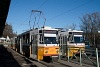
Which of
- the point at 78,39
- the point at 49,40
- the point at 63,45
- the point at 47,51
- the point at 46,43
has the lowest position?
the point at 47,51

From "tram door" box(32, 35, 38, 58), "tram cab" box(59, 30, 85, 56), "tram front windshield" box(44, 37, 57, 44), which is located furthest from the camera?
"tram cab" box(59, 30, 85, 56)

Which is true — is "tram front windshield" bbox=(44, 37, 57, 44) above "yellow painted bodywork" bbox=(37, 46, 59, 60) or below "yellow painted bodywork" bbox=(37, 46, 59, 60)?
above

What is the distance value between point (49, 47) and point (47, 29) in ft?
5.37

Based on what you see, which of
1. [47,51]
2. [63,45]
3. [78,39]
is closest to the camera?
[47,51]

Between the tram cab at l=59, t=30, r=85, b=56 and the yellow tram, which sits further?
the tram cab at l=59, t=30, r=85, b=56

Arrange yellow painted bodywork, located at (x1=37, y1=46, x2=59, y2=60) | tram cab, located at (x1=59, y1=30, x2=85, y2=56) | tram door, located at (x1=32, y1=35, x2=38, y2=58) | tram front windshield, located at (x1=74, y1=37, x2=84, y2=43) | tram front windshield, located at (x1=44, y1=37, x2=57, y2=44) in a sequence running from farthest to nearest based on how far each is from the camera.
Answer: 1. tram front windshield, located at (x1=74, y1=37, x2=84, y2=43)
2. tram cab, located at (x1=59, y1=30, x2=85, y2=56)
3. tram door, located at (x1=32, y1=35, x2=38, y2=58)
4. tram front windshield, located at (x1=44, y1=37, x2=57, y2=44)
5. yellow painted bodywork, located at (x1=37, y1=46, x2=59, y2=60)

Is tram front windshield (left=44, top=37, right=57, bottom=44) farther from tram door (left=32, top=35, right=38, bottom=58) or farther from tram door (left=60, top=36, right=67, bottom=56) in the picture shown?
tram door (left=60, top=36, right=67, bottom=56)

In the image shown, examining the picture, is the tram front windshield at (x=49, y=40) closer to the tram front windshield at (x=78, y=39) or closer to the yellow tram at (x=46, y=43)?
the yellow tram at (x=46, y=43)

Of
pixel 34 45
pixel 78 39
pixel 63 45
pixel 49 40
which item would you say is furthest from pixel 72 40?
pixel 49 40

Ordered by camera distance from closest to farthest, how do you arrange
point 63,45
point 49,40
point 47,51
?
point 47,51 < point 49,40 < point 63,45

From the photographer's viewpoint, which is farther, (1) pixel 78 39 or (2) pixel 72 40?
(1) pixel 78 39

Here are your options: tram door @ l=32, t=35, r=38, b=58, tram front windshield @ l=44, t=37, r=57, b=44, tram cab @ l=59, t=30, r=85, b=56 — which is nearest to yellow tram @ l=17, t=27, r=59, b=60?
tram front windshield @ l=44, t=37, r=57, b=44

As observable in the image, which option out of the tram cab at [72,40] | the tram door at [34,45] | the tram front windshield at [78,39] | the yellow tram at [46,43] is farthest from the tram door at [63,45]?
the yellow tram at [46,43]

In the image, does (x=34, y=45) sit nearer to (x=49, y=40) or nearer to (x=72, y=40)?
(x=49, y=40)
